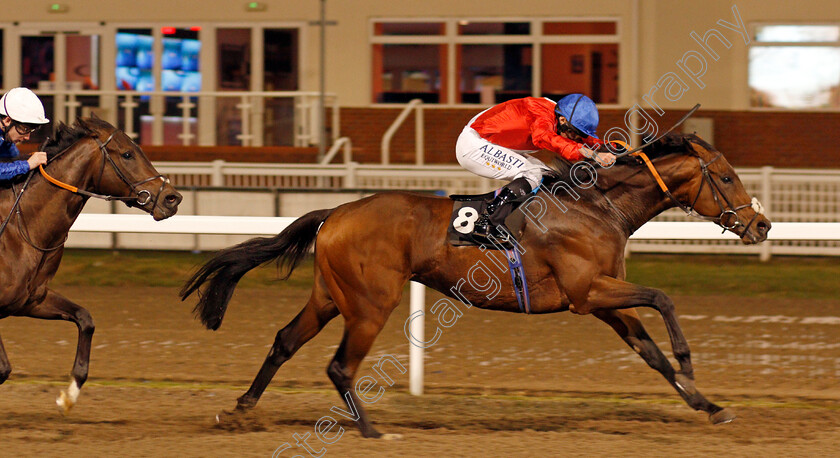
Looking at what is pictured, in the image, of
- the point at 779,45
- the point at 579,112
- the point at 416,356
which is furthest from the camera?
the point at 779,45

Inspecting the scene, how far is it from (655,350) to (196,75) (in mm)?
11322

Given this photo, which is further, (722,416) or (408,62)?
(408,62)

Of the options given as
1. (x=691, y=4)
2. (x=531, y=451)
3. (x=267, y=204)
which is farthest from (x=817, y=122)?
(x=531, y=451)

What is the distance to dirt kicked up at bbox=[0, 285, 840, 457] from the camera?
4.85m

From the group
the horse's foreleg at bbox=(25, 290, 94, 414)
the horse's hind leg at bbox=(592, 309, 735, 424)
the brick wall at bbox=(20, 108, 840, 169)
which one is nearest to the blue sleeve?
the horse's foreleg at bbox=(25, 290, 94, 414)

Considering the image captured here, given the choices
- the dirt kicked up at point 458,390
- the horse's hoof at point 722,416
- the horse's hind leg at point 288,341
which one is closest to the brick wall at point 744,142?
the dirt kicked up at point 458,390

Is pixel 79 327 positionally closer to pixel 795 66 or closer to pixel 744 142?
pixel 744 142

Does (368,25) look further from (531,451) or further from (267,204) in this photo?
(531,451)

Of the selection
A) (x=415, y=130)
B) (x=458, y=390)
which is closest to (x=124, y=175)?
(x=458, y=390)

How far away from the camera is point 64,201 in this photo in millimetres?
5250

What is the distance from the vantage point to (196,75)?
15281mm

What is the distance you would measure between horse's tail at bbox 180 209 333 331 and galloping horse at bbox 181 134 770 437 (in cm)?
11

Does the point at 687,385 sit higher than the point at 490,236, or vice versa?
the point at 490,236

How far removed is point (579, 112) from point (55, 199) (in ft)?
8.58
